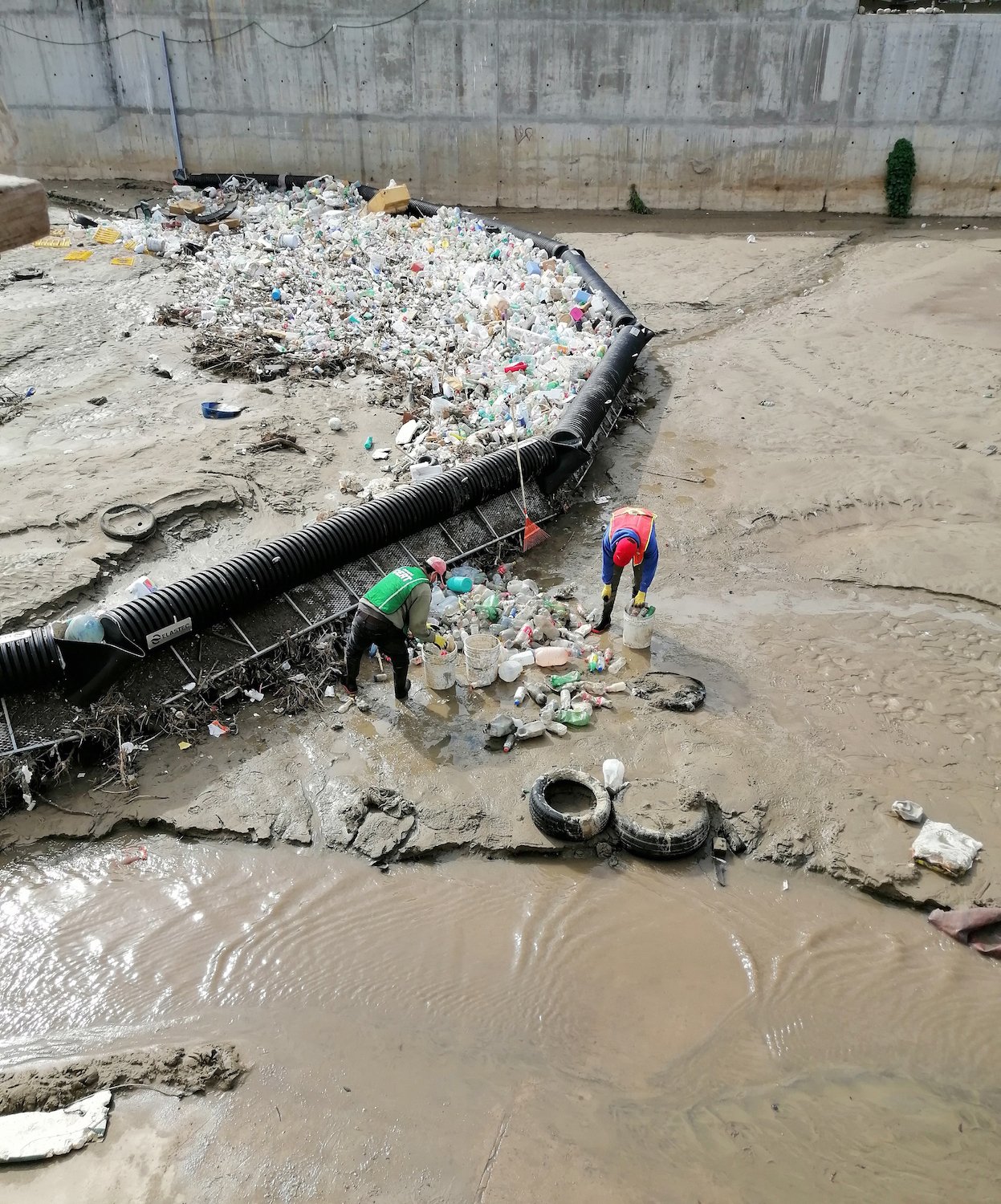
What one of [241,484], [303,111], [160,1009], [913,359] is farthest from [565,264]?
[160,1009]

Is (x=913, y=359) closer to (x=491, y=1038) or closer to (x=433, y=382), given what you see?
(x=433, y=382)

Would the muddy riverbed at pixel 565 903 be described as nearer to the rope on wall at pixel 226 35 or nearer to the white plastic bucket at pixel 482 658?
the white plastic bucket at pixel 482 658

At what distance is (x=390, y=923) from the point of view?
383 centimetres

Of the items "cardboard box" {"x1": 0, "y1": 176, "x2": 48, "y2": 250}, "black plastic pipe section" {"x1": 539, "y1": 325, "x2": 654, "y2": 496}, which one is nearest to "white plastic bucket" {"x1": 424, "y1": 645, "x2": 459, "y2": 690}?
"black plastic pipe section" {"x1": 539, "y1": 325, "x2": 654, "y2": 496}

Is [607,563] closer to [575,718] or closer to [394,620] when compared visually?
[575,718]

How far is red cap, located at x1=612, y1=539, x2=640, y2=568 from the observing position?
5184 mm

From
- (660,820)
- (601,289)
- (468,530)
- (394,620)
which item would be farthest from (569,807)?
(601,289)

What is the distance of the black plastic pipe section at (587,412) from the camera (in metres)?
6.90

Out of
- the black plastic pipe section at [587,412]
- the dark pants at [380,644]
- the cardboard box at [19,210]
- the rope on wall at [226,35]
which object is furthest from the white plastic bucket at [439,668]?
the rope on wall at [226,35]

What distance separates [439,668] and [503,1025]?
208 cm

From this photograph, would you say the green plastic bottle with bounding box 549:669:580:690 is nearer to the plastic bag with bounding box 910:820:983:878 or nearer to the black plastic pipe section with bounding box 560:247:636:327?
the plastic bag with bounding box 910:820:983:878

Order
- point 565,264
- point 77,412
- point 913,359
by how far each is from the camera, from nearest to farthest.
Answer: point 77,412 < point 913,359 < point 565,264

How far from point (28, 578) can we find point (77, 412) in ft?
9.19

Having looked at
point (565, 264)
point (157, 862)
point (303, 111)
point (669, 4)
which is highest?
point (669, 4)
